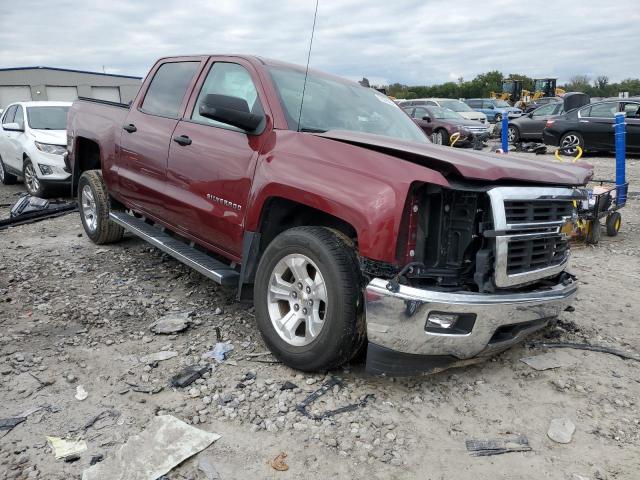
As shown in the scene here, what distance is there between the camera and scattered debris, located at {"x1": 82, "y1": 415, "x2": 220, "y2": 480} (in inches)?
94.0

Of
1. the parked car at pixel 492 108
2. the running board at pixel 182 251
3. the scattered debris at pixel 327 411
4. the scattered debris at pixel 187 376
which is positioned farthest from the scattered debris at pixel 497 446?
the parked car at pixel 492 108

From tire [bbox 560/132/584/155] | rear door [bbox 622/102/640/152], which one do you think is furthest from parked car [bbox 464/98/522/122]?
rear door [bbox 622/102/640/152]

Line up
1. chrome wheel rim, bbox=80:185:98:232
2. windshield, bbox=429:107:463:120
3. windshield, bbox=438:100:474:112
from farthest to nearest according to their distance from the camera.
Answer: windshield, bbox=438:100:474:112, windshield, bbox=429:107:463:120, chrome wheel rim, bbox=80:185:98:232

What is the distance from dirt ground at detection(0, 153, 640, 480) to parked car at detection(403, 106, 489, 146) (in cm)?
1316

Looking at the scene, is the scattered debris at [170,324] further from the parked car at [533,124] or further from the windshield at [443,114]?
the parked car at [533,124]

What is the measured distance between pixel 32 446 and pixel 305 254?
5.36ft

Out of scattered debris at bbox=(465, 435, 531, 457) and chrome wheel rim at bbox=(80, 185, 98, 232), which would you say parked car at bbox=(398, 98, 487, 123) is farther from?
scattered debris at bbox=(465, 435, 531, 457)

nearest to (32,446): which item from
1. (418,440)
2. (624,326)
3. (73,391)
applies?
(73,391)

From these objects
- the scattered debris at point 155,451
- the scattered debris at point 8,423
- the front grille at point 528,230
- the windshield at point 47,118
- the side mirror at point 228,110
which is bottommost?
the scattered debris at point 155,451

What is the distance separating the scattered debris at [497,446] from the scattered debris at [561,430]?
0.14 m

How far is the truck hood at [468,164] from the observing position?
2740mm

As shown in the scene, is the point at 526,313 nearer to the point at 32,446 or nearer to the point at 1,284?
the point at 32,446

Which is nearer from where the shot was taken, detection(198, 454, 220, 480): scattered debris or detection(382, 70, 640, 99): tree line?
detection(198, 454, 220, 480): scattered debris

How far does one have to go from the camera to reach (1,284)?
4.96 metres
